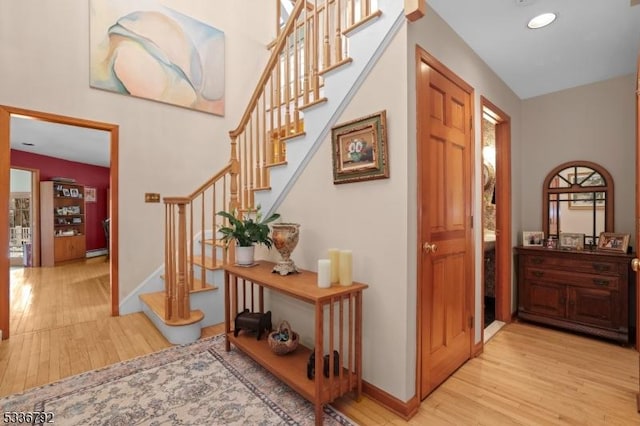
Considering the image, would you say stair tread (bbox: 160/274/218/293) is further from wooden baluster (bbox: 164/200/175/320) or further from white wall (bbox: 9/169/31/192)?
white wall (bbox: 9/169/31/192)

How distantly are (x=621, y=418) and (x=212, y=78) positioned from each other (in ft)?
16.1

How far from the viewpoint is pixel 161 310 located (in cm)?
284

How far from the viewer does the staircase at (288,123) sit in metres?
1.79

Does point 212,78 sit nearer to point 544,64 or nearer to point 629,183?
point 544,64

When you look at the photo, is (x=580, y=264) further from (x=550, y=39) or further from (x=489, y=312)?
(x=550, y=39)

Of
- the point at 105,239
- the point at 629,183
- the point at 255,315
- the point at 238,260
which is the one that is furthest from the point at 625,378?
the point at 105,239

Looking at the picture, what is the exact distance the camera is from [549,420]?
5.26 ft

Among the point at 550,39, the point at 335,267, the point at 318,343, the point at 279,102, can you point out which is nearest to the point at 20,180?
the point at 279,102

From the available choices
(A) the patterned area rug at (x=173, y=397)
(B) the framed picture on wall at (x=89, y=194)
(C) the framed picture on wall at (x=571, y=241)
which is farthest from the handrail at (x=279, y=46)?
(B) the framed picture on wall at (x=89, y=194)

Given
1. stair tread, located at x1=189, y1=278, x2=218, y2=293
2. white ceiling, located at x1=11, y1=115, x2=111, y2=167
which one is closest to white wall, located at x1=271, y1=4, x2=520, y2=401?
stair tread, located at x1=189, y1=278, x2=218, y2=293

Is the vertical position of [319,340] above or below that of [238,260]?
below

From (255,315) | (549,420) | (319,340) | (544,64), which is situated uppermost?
(544,64)

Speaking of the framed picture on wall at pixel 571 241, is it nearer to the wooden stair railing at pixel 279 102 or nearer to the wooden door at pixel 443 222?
the wooden door at pixel 443 222

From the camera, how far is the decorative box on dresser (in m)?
2.48
